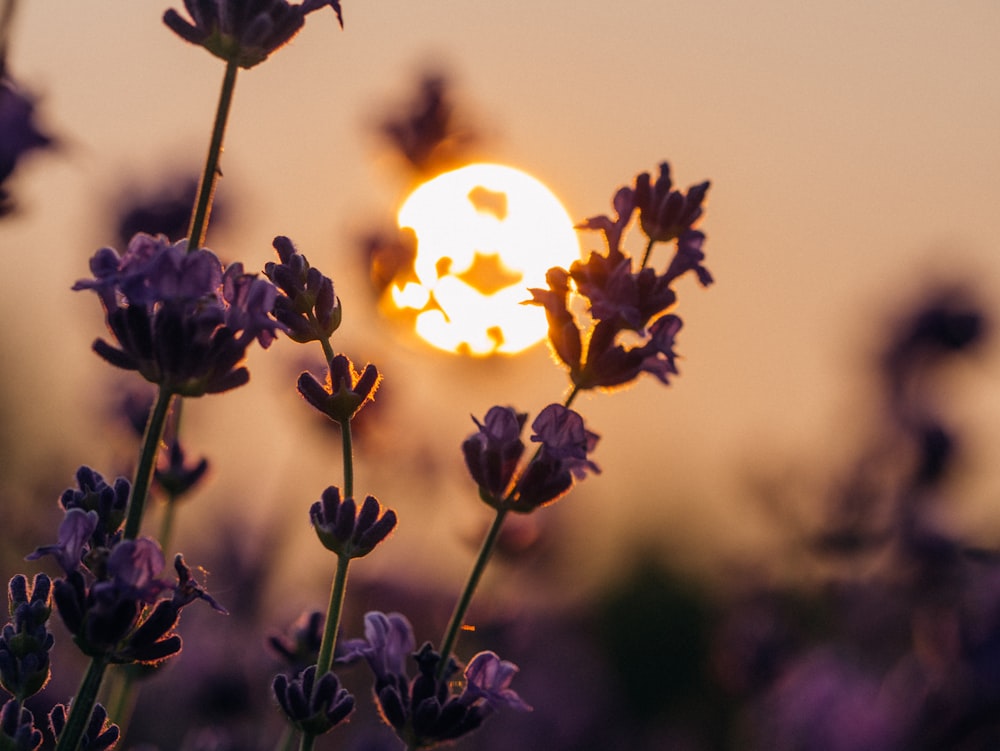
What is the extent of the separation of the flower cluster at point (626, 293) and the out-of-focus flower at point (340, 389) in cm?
25

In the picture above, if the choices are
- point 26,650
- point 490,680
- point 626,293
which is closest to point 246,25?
point 626,293

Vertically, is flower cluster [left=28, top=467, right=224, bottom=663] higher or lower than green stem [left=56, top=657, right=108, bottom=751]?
higher

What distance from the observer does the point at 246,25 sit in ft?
4.80

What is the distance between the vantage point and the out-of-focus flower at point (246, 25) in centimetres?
146

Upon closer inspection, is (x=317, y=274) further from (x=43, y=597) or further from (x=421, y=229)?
(x=421, y=229)

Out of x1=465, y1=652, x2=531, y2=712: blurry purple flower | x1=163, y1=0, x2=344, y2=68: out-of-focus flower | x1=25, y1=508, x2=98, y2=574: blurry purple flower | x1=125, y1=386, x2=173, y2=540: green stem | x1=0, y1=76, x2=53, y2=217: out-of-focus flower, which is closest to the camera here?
x1=125, y1=386, x2=173, y2=540: green stem

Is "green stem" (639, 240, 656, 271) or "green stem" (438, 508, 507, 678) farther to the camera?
"green stem" (639, 240, 656, 271)

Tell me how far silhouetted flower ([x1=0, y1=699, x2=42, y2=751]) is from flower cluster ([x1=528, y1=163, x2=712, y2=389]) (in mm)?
738

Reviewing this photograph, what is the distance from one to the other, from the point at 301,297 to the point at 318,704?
472 mm

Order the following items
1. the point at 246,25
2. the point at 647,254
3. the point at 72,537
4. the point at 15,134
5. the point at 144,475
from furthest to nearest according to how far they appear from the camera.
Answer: the point at 15,134
the point at 647,254
the point at 246,25
the point at 72,537
the point at 144,475

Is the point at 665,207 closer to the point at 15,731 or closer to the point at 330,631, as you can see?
the point at 330,631

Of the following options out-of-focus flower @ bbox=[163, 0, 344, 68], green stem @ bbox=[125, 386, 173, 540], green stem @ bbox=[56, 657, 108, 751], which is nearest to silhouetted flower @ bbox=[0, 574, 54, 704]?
green stem @ bbox=[56, 657, 108, 751]

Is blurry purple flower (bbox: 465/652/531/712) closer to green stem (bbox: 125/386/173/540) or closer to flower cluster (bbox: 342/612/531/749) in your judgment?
flower cluster (bbox: 342/612/531/749)

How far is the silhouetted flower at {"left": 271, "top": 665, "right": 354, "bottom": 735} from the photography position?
4.68ft
